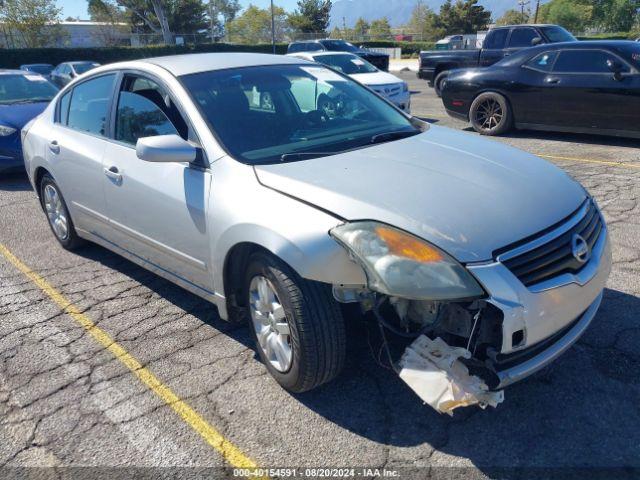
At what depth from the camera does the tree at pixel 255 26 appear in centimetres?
5780

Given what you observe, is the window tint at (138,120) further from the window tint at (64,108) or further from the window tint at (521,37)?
the window tint at (521,37)

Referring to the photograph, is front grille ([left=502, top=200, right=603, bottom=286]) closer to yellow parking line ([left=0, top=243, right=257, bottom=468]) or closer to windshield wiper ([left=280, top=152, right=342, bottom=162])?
windshield wiper ([left=280, top=152, right=342, bottom=162])

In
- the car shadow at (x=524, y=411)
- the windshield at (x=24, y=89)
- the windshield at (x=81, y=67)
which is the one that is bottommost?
the car shadow at (x=524, y=411)

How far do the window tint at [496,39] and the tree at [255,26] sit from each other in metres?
45.2

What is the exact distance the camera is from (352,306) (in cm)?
281

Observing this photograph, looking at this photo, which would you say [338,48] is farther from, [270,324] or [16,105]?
[270,324]

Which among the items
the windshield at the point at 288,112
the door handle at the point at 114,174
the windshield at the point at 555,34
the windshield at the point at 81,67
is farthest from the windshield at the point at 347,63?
the door handle at the point at 114,174

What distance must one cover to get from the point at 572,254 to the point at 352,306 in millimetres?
1066

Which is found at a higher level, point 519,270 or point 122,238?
point 519,270

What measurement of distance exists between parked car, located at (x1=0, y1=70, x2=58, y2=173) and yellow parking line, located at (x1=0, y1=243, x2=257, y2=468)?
13.1ft

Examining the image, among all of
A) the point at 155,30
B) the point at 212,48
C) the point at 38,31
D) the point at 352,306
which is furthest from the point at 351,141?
the point at 155,30

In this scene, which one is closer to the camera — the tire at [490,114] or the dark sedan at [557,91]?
the dark sedan at [557,91]

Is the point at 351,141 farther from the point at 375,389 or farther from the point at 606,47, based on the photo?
the point at 606,47

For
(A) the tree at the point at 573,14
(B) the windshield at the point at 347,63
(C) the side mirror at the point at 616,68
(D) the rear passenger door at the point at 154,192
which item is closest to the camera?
(D) the rear passenger door at the point at 154,192
